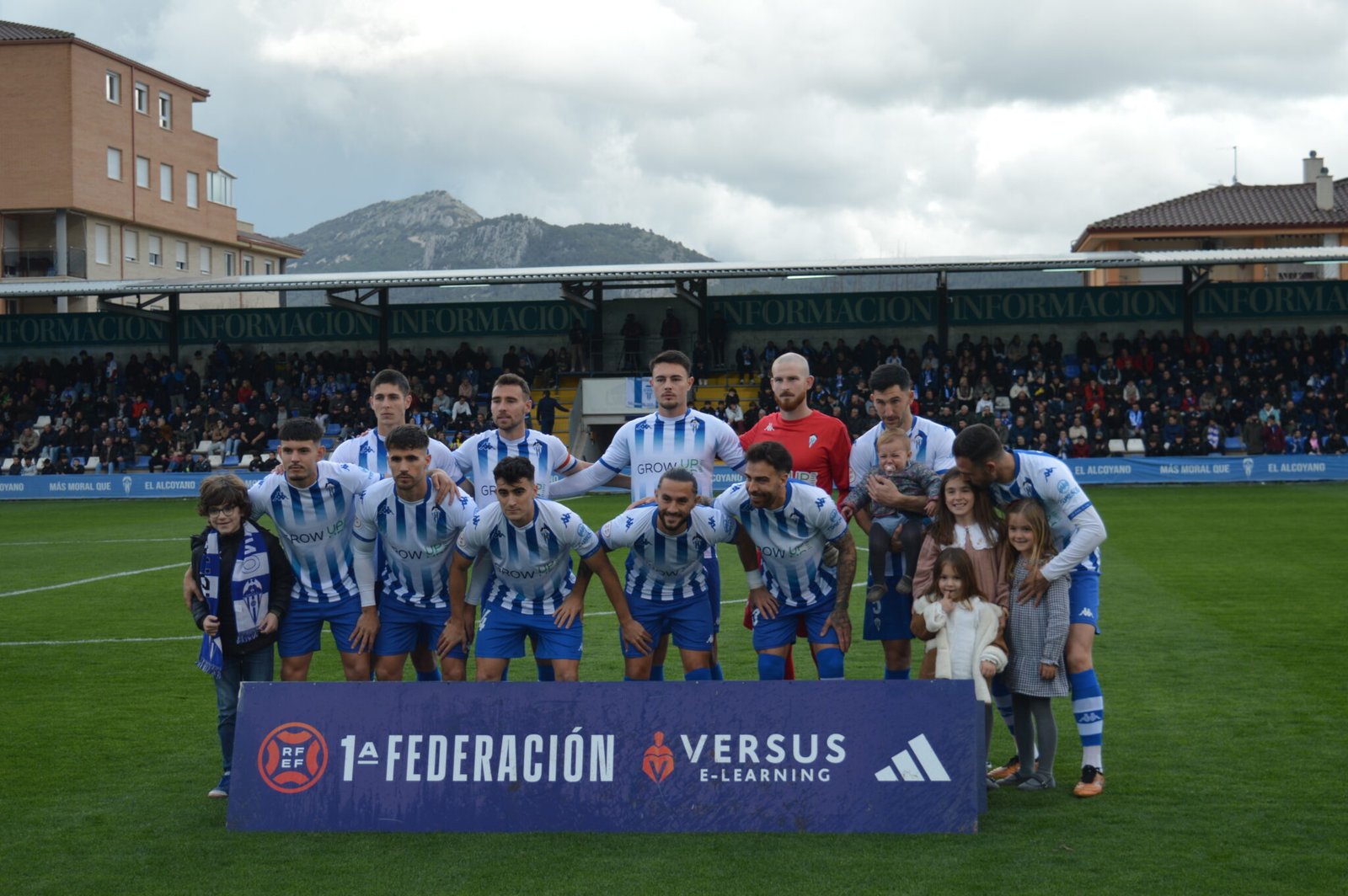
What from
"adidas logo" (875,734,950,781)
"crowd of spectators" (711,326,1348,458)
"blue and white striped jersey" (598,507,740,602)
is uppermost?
"crowd of spectators" (711,326,1348,458)

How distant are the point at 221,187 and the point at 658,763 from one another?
193 ft

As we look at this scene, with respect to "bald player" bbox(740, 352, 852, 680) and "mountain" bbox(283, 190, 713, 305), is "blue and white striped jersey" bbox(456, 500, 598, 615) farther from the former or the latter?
"mountain" bbox(283, 190, 713, 305)

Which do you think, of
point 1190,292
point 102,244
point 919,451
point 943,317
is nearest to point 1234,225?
point 1190,292

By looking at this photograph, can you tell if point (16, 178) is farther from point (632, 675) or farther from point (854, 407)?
point (632, 675)

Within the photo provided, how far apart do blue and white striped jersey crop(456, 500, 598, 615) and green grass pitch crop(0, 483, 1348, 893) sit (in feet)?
4.62

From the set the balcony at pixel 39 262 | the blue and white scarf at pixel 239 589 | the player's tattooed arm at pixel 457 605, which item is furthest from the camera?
the balcony at pixel 39 262

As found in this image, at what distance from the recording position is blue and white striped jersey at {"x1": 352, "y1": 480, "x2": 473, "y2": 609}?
6.91 meters

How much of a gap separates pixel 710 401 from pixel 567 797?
2980 cm

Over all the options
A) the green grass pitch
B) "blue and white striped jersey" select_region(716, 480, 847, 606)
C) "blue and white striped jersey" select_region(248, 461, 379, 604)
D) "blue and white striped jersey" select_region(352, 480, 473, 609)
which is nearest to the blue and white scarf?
"blue and white striped jersey" select_region(248, 461, 379, 604)

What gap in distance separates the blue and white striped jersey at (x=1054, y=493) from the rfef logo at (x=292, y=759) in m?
3.61

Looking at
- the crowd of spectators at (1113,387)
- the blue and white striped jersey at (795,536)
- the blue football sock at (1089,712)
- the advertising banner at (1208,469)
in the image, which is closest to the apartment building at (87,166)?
the crowd of spectators at (1113,387)

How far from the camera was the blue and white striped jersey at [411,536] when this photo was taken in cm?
691

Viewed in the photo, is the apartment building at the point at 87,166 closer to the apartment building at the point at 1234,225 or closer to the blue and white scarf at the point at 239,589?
the apartment building at the point at 1234,225

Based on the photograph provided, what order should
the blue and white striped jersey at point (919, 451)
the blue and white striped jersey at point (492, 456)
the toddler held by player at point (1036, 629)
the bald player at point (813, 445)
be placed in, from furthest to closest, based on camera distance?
the blue and white striped jersey at point (492, 456) < the bald player at point (813, 445) < the blue and white striped jersey at point (919, 451) < the toddler held by player at point (1036, 629)
